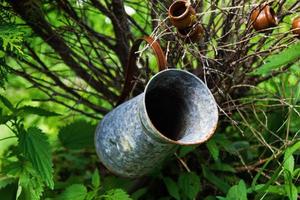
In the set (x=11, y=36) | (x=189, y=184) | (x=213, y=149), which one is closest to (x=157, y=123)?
(x=213, y=149)

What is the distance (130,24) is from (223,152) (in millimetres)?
659

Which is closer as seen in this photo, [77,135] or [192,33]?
[192,33]

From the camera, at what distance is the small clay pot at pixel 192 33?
1.68 metres

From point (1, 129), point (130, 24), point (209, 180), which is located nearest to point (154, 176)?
point (209, 180)

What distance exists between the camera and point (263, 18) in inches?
65.1

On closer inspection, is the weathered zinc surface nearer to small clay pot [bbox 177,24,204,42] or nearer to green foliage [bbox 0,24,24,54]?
small clay pot [bbox 177,24,204,42]

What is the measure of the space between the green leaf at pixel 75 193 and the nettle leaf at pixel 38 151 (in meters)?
0.16

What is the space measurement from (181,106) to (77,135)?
2.00ft

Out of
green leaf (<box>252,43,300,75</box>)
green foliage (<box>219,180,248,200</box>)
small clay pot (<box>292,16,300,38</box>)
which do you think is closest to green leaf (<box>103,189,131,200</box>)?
green foliage (<box>219,180,248,200</box>)

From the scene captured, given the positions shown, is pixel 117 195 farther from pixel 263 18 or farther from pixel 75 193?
pixel 263 18

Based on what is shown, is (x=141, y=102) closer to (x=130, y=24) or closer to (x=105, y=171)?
(x=130, y=24)

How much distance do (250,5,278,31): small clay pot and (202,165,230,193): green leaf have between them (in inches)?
27.5

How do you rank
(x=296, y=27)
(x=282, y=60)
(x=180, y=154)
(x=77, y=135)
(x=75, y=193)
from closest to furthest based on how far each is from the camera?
(x=282, y=60)
(x=296, y=27)
(x=75, y=193)
(x=180, y=154)
(x=77, y=135)

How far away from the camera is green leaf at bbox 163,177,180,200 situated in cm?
213
